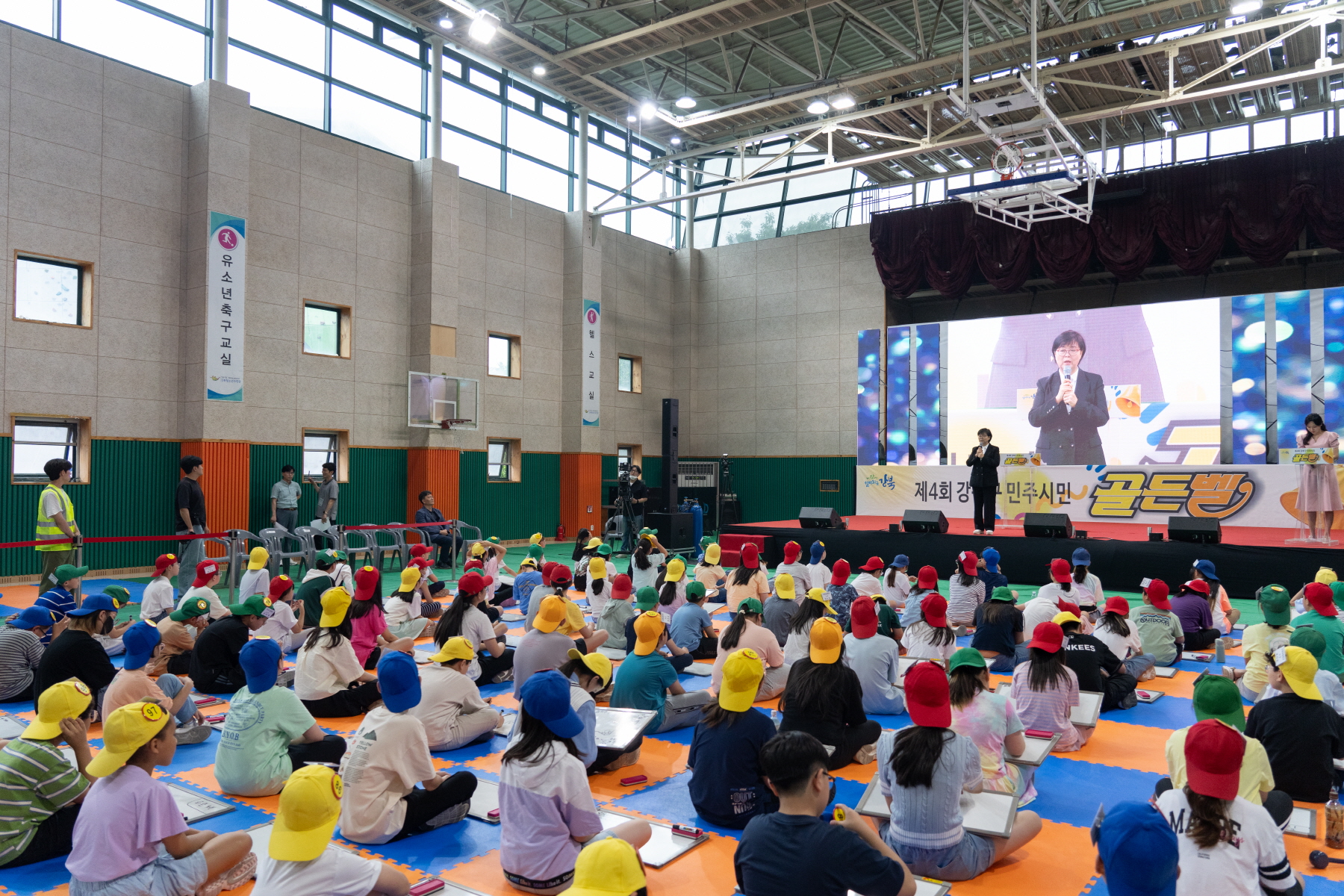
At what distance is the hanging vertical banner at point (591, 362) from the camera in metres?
21.6

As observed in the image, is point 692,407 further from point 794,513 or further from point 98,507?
point 98,507

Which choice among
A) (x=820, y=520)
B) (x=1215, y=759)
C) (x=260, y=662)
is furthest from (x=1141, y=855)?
(x=820, y=520)

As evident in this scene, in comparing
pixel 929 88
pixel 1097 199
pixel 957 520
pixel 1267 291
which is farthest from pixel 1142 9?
pixel 957 520

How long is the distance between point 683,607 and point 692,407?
658 inches

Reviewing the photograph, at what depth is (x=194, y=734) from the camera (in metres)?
6.45

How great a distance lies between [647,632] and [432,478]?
12964 mm

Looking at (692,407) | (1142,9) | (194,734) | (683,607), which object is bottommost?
(194,734)

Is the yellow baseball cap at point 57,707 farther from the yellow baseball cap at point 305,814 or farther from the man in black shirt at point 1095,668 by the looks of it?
the man in black shirt at point 1095,668

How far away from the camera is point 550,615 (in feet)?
20.3

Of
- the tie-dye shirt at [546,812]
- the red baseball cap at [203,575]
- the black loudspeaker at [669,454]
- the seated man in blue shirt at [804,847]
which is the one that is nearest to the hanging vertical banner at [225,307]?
the red baseball cap at [203,575]

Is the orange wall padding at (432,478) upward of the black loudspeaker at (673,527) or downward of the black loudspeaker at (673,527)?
upward

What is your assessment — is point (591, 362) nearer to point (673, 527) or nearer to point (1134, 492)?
point (673, 527)

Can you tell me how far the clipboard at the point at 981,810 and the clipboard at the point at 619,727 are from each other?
5.91 feet

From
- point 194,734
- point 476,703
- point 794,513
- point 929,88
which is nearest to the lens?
point 476,703
